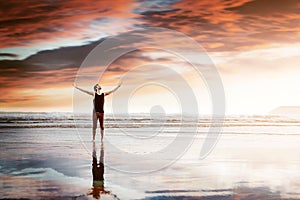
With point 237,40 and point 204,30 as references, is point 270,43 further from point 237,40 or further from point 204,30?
point 204,30

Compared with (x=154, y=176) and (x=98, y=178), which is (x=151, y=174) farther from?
(x=98, y=178)

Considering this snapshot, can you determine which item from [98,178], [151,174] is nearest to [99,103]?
[151,174]

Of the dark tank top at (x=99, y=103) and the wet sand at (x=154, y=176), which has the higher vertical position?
the dark tank top at (x=99, y=103)

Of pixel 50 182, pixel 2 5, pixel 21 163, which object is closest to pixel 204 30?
pixel 2 5

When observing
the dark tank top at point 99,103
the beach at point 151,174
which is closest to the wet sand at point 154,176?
the beach at point 151,174

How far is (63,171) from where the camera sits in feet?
23.2

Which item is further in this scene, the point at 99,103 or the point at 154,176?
the point at 99,103

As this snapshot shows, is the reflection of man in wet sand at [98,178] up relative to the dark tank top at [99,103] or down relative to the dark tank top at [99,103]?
down

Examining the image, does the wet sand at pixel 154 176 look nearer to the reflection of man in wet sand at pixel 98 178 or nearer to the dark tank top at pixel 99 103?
the reflection of man in wet sand at pixel 98 178

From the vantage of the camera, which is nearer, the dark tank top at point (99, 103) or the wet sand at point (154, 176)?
the wet sand at point (154, 176)

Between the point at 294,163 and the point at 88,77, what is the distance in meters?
11.6

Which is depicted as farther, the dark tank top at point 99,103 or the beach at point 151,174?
the dark tank top at point 99,103

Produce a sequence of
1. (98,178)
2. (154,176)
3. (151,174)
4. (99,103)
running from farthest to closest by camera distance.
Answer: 1. (99,103)
2. (151,174)
3. (154,176)
4. (98,178)

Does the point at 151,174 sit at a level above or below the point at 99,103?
below
